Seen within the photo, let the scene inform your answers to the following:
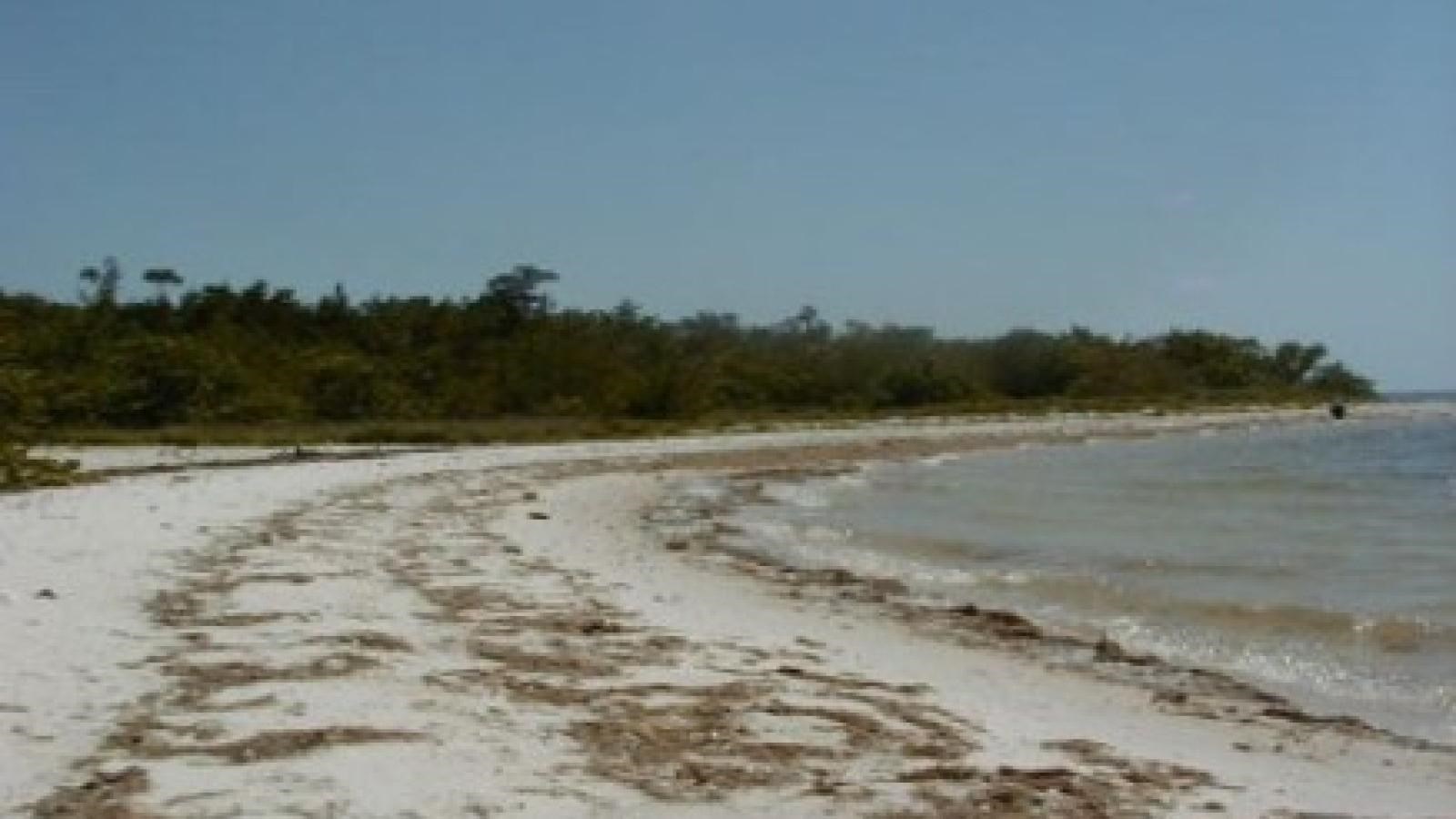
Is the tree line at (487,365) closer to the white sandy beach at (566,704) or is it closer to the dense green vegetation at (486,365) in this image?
the dense green vegetation at (486,365)

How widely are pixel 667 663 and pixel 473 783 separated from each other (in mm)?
4395

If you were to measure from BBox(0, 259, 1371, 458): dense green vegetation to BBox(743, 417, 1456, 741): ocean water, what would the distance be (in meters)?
20.7

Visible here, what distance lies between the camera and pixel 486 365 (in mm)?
89688

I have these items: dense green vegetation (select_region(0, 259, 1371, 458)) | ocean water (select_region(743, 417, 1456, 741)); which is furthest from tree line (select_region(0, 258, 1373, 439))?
ocean water (select_region(743, 417, 1456, 741))

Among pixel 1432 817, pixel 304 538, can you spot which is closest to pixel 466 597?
pixel 304 538

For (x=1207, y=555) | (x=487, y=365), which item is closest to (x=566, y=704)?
(x=1207, y=555)

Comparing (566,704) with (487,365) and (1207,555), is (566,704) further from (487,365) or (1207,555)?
(487,365)

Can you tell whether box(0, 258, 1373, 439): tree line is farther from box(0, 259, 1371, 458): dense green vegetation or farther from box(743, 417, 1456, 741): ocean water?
box(743, 417, 1456, 741): ocean water

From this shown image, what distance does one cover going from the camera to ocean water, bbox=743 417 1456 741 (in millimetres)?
14664

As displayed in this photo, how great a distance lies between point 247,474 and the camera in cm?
3569

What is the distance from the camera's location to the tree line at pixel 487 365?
70.6 m

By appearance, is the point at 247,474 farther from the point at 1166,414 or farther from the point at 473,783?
the point at 1166,414

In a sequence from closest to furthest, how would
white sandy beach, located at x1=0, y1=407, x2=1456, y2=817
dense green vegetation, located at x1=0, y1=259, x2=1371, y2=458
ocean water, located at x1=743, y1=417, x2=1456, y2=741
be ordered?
white sandy beach, located at x1=0, y1=407, x2=1456, y2=817, ocean water, located at x1=743, y1=417, x2=1456, y2=741, dense green vegetation, located at x1=0, y1=259, x2=1371, y2=458

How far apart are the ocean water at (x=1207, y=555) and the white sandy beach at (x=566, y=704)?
168 cm
